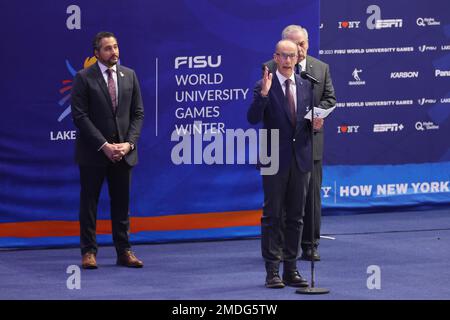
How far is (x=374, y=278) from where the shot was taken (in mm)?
8312

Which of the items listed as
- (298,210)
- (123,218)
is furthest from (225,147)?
(298,210)

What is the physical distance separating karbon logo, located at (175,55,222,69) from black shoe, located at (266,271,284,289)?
2719 mm

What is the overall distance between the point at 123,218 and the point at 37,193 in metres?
1.12

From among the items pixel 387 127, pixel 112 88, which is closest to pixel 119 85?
pixel 112 88

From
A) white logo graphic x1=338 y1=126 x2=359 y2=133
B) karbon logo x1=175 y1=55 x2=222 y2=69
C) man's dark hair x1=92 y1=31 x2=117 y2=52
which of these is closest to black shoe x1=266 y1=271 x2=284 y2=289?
man's dark hair x1=92 y1=31 x2=117 y2=52

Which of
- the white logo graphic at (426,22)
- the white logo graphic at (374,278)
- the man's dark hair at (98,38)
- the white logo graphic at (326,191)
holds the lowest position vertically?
the white logo graphic at (374,278)

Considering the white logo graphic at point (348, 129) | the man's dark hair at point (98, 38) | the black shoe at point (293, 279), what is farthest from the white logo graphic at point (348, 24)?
the black shoe at point (293, 279)

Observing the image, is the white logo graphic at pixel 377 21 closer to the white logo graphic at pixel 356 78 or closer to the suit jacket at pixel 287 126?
the white logo graphic at pixel 356 78

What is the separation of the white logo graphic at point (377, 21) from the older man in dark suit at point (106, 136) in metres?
3.73

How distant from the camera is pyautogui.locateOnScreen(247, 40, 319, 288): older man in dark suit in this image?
7953 millimetres

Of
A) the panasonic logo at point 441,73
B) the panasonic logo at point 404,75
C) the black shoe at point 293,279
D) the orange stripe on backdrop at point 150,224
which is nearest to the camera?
the black shoe at point 293,279

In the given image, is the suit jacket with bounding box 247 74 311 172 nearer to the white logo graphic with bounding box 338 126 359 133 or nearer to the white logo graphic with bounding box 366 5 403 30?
the white logo graphic with bounding box 338 126 359 133

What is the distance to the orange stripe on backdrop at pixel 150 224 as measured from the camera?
980cm
